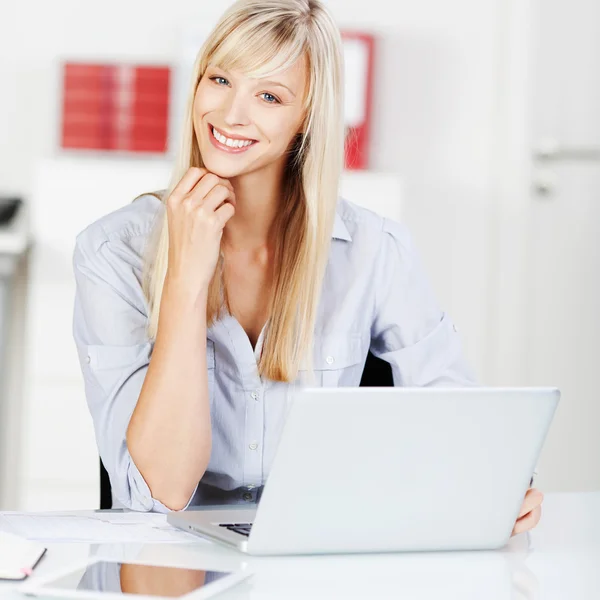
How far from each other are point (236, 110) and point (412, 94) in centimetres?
197

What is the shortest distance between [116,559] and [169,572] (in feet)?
0.23

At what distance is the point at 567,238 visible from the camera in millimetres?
3625

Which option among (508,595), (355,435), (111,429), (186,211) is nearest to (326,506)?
(355,435)

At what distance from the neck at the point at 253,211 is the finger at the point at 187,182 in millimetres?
154

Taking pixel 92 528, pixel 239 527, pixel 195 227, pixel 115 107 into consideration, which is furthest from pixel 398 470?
pixel 115 107

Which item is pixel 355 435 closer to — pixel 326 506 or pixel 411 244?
pixel 326 506

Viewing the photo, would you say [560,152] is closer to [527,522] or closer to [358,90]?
[358,90]

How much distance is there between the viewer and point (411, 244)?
186cm

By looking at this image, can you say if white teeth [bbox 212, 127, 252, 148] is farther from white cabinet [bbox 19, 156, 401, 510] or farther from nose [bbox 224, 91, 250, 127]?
white cabinet [bbox 19, 156, 401, 510]

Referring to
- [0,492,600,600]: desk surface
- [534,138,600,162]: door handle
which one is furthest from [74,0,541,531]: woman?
[534,138,600,162]: door handle

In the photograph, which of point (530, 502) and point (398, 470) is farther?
point (530, 502)

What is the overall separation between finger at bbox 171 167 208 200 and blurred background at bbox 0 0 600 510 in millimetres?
A: 1603

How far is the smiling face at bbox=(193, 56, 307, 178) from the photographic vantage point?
1.64 m

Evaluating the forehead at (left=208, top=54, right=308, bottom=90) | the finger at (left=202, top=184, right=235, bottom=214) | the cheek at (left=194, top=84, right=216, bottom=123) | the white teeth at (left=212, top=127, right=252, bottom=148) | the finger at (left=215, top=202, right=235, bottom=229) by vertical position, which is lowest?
the finger at (left=215, top=202, right=235, bottom=229)
